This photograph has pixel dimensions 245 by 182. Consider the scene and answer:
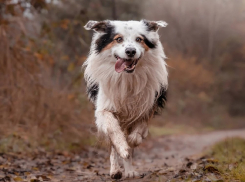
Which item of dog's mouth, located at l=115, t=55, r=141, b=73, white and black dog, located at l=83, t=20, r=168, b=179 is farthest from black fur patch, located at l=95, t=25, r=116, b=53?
dog's mouth, located at l=115, t=55, r=141, b=73

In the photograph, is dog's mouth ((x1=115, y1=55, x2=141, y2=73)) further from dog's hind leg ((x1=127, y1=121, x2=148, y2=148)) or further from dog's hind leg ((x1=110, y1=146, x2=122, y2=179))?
dog's hind leg ((x1=110, y1=146, x2=122, y2=179))

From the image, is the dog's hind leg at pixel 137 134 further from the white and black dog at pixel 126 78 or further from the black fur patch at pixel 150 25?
the black fur patch at pixel 150 25

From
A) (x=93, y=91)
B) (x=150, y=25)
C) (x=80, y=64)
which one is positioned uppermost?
(x=80, y=64)

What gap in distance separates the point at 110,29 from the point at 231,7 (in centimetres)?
2540

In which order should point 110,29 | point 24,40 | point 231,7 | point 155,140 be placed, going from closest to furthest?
point 110,29
point 24,40
point 155,140
point 231,7

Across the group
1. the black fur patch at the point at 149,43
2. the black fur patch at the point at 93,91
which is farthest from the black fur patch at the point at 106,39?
the black fur patch at the point at 93,91

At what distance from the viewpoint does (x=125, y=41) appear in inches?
186

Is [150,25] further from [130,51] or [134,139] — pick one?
[134,139]

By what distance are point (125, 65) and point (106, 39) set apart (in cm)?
48

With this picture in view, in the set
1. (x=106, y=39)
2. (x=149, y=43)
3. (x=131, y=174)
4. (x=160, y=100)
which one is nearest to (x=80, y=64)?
(x=160, y=100)

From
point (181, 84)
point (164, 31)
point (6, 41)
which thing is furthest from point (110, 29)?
point (164, 31)

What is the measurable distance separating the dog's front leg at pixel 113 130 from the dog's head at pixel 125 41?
64 cm

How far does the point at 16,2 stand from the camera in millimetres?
8273

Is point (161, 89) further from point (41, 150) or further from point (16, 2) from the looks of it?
point (16, 2)
